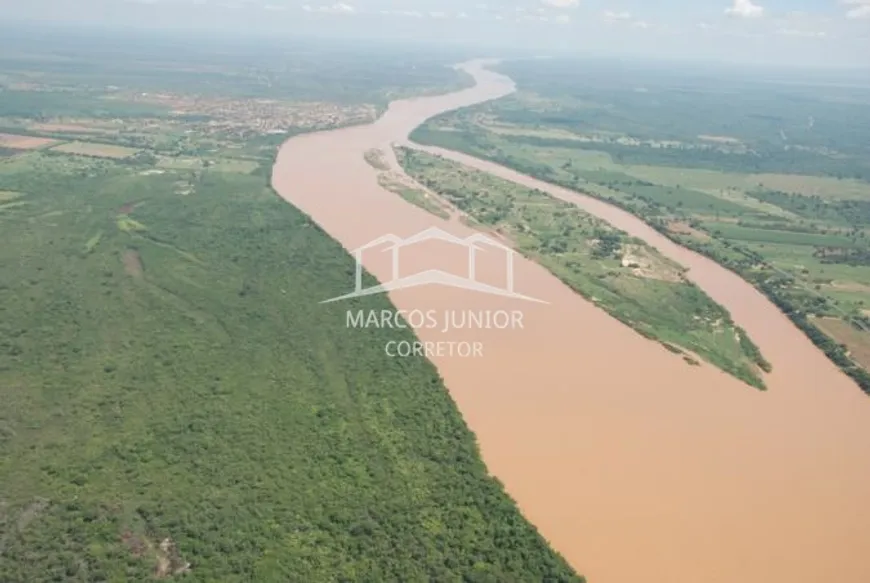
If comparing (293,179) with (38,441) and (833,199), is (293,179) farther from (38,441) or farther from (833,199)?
(833,199)

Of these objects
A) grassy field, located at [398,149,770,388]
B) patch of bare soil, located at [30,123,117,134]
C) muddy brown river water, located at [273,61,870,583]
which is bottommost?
muddy brown river water, located at [273,61,870,583]

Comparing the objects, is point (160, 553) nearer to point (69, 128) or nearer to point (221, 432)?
point (221, 432)

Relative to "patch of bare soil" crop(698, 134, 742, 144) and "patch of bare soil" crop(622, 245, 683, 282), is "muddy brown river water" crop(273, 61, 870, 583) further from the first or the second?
"patch of bare soil" crop(698, 134, 742, 144)

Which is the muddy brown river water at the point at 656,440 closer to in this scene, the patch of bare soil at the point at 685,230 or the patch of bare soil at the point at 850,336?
the patch of bare soil at the point at 850,336

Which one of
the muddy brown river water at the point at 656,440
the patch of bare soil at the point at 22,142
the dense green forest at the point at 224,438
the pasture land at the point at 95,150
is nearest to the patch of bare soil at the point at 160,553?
the dense green forest at the point at 224,438

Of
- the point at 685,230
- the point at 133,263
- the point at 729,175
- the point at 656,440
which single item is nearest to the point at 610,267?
the point at 685,230

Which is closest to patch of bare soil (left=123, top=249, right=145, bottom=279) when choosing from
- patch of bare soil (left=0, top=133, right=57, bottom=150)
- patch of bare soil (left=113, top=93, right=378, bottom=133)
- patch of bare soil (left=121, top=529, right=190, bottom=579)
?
patch of bare soil (left=121, top=529, right=190, bottom=579)
